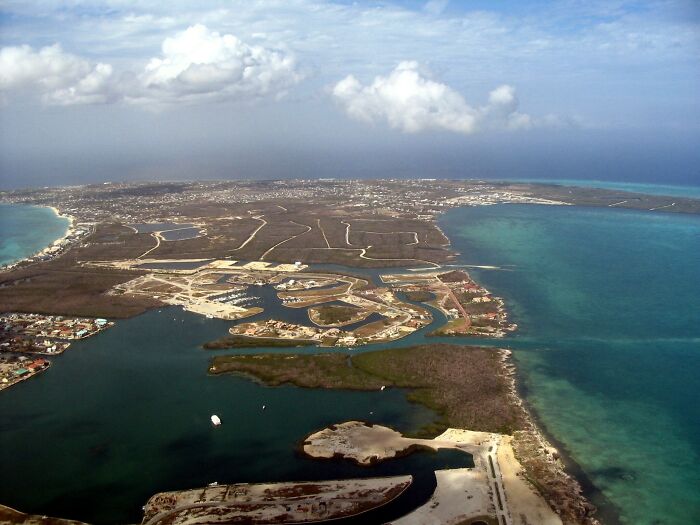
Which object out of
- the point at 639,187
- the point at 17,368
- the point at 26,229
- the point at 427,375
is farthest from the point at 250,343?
the point at 639,187

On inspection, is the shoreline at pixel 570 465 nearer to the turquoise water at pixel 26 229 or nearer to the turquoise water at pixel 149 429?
the turquoise water at pixel 149 429

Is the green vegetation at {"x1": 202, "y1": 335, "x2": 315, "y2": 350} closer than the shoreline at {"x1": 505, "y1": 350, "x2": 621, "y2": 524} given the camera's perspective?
No

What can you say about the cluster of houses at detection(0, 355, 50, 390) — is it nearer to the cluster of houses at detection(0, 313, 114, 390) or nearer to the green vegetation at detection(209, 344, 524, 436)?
the cluster of houses at detection(0, 313, 114, 390)

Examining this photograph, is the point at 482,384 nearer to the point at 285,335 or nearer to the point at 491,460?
the point at 491,460

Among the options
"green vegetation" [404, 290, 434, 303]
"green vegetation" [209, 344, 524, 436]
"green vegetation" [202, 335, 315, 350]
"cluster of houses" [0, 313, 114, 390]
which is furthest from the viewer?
"green vegetation" [404, 290, 434, 303]

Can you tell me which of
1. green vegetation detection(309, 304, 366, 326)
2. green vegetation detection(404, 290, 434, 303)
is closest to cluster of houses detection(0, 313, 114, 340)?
green vegetation detection(309, 304, 366, 326)
